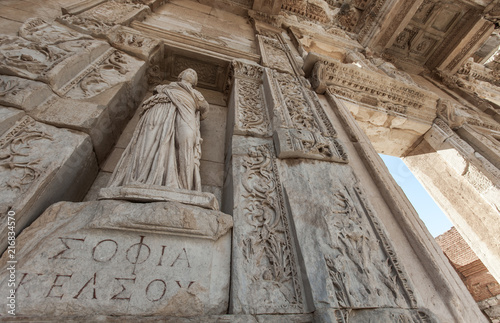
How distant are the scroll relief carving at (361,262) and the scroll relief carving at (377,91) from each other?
10.1ft

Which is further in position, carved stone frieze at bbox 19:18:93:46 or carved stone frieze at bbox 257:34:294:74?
carved stone frieze at bbox 257:34:294:74

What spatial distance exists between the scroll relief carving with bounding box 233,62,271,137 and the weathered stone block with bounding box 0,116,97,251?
164 cm

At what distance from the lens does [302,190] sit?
2.09 m

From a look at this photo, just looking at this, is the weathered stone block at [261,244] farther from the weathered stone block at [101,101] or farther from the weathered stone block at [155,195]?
the weathered stone block at [101,101]

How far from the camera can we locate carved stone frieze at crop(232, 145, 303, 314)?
1.44m

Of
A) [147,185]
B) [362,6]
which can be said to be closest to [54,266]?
[147,185]

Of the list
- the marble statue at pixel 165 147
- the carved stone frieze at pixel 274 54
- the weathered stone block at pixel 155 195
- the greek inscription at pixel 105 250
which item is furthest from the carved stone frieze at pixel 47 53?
the carved stone frieze at pixel 274 54

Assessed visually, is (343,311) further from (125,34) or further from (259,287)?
(125,34)

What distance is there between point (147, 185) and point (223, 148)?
161 centimetres

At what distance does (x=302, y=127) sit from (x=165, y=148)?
1.69m

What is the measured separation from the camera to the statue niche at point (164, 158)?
1760 millimetres

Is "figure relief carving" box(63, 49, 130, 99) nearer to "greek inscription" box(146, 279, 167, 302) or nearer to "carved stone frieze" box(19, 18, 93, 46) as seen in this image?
"carved stone frieze" box(19, 18, 93, 46)

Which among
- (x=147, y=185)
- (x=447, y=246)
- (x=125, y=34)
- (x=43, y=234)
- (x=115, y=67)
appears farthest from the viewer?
(x=447, y=246)

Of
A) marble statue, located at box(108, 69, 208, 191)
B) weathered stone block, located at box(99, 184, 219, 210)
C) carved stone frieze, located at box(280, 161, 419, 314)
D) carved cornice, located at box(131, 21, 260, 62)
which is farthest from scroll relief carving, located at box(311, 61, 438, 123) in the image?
weathered stone block, located at box(99, 184, 219, 210)
